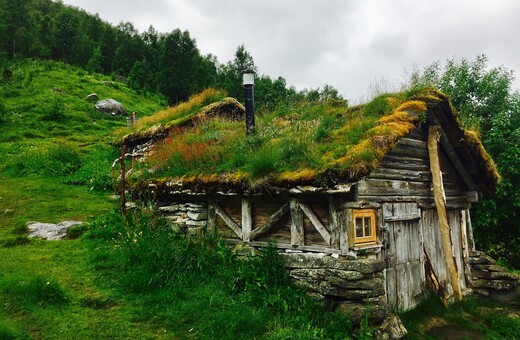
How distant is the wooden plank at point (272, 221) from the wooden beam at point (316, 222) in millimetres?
426

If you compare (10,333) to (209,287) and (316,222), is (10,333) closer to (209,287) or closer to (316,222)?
(209,287)

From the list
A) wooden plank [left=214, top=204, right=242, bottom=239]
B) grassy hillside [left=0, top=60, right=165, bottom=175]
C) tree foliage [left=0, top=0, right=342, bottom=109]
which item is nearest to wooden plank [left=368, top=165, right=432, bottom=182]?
wooden plank [left=214, top=204, right=242, bottom=239]

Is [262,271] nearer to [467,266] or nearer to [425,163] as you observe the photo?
[425,163]

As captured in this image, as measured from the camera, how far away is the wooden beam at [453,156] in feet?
27.0

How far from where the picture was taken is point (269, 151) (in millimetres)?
7168

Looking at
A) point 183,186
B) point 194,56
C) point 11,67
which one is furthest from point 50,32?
point 183,186

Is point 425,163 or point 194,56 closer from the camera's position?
point 425,163

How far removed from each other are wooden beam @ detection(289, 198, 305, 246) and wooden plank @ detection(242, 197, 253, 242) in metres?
1.03

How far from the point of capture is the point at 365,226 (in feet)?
21.6

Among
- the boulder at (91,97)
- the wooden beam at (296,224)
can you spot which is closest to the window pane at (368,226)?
the wooden beam at (296,224)

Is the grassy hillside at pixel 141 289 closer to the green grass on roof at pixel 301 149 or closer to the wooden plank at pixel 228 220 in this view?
the wooden plank at pixel 228 220

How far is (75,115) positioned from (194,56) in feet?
56.6

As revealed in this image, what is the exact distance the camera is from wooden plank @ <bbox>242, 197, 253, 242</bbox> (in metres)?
7.41

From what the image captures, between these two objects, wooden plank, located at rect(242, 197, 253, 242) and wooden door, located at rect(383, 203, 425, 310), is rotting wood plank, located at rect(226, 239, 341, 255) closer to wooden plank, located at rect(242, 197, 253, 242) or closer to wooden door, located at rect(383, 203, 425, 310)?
wooden plank, located at rect(242, 197, 253, 242)
